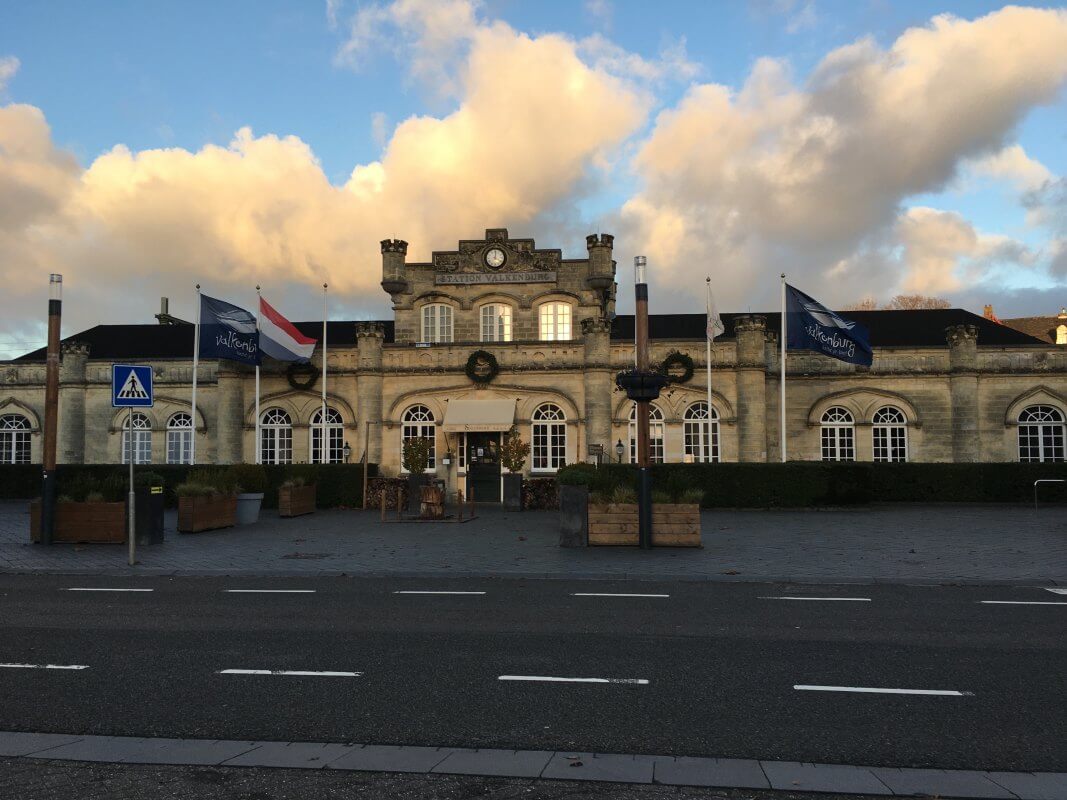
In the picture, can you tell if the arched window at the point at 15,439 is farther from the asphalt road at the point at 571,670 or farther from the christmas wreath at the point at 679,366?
the asphalt road at the point at 571,670

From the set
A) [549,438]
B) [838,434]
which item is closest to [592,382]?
[549,438]

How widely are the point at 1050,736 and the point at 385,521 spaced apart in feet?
61.8

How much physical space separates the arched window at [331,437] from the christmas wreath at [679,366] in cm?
1259

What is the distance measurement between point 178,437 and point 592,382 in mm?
17605

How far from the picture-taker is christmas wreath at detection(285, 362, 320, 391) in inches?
1227

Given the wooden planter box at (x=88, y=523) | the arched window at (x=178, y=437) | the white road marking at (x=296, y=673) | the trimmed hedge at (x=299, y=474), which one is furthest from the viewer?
the arched window at (x=178, y=437)

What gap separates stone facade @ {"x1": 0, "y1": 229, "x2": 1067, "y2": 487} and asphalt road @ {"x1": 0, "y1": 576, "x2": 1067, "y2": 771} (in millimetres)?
18844

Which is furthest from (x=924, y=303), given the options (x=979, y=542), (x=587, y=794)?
(x=587, y=794)

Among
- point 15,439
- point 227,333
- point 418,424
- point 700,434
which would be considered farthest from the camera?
point 15,439

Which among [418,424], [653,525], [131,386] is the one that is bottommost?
[653,525]

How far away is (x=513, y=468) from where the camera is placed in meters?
25.7

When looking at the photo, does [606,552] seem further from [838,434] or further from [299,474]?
[838,434]

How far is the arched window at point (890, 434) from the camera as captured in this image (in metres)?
30.8

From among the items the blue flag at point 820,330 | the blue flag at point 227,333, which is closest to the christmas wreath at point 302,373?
the blue flag at point 227,333
